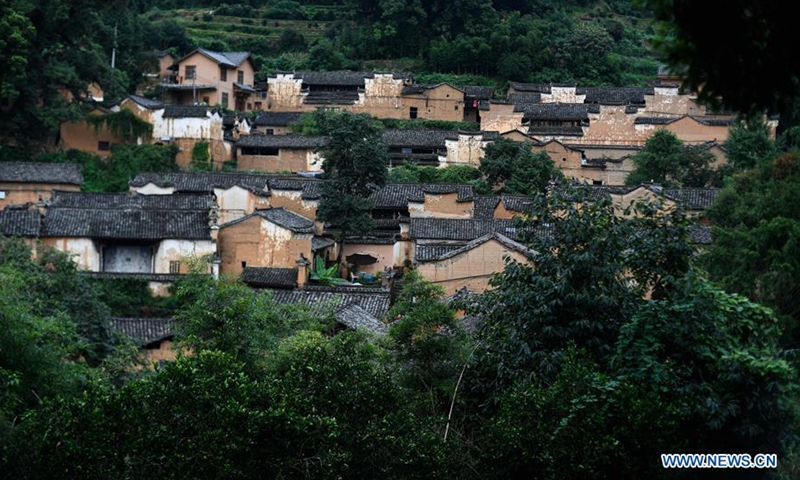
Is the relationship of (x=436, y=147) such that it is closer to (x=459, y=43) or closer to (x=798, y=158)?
(x=459, y=43)

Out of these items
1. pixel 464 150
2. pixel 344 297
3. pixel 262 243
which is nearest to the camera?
pixel 344 297

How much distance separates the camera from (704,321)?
1347 cm

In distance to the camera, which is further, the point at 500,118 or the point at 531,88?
the point at 531,88

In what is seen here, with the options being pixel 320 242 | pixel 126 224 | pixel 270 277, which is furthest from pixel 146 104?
pixel 270 277

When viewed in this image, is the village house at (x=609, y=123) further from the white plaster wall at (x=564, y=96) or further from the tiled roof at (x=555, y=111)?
the white plaster wall at (x=564, y=96)

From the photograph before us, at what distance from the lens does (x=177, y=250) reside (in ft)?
99.2

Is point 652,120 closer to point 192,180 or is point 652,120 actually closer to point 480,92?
point 480,92

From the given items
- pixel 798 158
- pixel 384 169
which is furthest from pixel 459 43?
pixel 798 158

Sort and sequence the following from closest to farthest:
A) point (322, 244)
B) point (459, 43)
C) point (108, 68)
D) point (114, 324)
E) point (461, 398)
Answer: point (461, 398) < point (114, 324) < point (322, 244) < point (108, 68) < point (459, 43)

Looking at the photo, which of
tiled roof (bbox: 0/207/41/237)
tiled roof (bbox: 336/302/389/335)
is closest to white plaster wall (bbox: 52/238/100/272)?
tiled roof (bbox: 0/207/41/237)

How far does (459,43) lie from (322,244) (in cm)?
2263

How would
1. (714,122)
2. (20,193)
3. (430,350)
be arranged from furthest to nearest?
1. (714,122)
2. (20,193)
3. (430,350)

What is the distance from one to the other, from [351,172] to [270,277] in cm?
405

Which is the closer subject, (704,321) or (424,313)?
(704,321)
